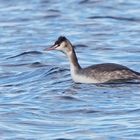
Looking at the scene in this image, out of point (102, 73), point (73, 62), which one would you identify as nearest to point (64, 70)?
point (73, 62)

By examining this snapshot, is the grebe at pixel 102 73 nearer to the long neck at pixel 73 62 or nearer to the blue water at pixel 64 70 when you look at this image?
the long neck at pixel 73 62

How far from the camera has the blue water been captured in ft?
49.5

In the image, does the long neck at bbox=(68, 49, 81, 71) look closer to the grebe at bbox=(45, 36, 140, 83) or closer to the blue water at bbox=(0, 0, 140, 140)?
the grebe at bbox=(45, 36, 140, 83)

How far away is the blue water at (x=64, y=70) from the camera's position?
49.5 feet

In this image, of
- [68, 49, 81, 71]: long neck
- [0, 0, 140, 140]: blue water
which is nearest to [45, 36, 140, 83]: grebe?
[68, 49, 81, 71]: long neck

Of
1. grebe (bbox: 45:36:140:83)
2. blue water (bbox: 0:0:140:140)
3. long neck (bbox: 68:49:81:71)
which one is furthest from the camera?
long neck (bbox: 68:49:81:71)

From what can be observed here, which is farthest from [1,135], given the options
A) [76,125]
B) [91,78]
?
[91,78]

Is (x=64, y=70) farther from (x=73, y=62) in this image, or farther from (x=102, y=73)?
(x=102, y=73)

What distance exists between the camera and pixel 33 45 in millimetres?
23828

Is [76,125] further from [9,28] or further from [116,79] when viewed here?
[9,28]

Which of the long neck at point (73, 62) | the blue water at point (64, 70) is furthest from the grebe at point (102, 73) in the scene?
the blue water at point (64, 70)

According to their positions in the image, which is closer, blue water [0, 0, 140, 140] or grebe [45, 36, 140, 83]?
blue water [0, 0, 140, 140]

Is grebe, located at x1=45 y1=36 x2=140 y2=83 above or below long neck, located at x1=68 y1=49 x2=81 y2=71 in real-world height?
below

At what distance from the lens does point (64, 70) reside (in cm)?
2061
